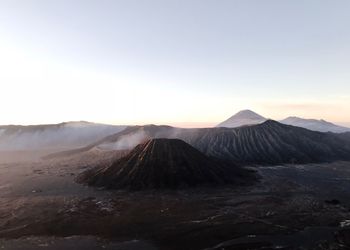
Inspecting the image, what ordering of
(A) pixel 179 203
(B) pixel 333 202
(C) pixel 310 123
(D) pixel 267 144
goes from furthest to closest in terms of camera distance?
(C) pixel 310 123
(D) pixel 267 144
(A) pixel 179 203
(B) pixel 333 202

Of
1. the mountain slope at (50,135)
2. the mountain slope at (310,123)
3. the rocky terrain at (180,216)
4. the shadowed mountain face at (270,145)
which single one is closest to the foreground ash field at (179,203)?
the rocky terrain at (180,216)

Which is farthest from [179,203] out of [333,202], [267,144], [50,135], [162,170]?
[50,135]

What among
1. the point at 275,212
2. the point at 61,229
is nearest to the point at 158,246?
the point at 61,229

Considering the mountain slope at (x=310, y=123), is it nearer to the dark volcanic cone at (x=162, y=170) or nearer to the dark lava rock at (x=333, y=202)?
the dark volcanic cone at (x=162, y=170)

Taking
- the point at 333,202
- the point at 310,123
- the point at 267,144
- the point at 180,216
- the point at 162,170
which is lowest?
the point at 333,202

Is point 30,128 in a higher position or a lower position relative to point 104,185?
higher

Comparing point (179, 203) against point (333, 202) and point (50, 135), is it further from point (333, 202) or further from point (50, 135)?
point (50, 135)

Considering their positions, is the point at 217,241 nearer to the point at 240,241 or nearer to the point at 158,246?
the point at 240,241
